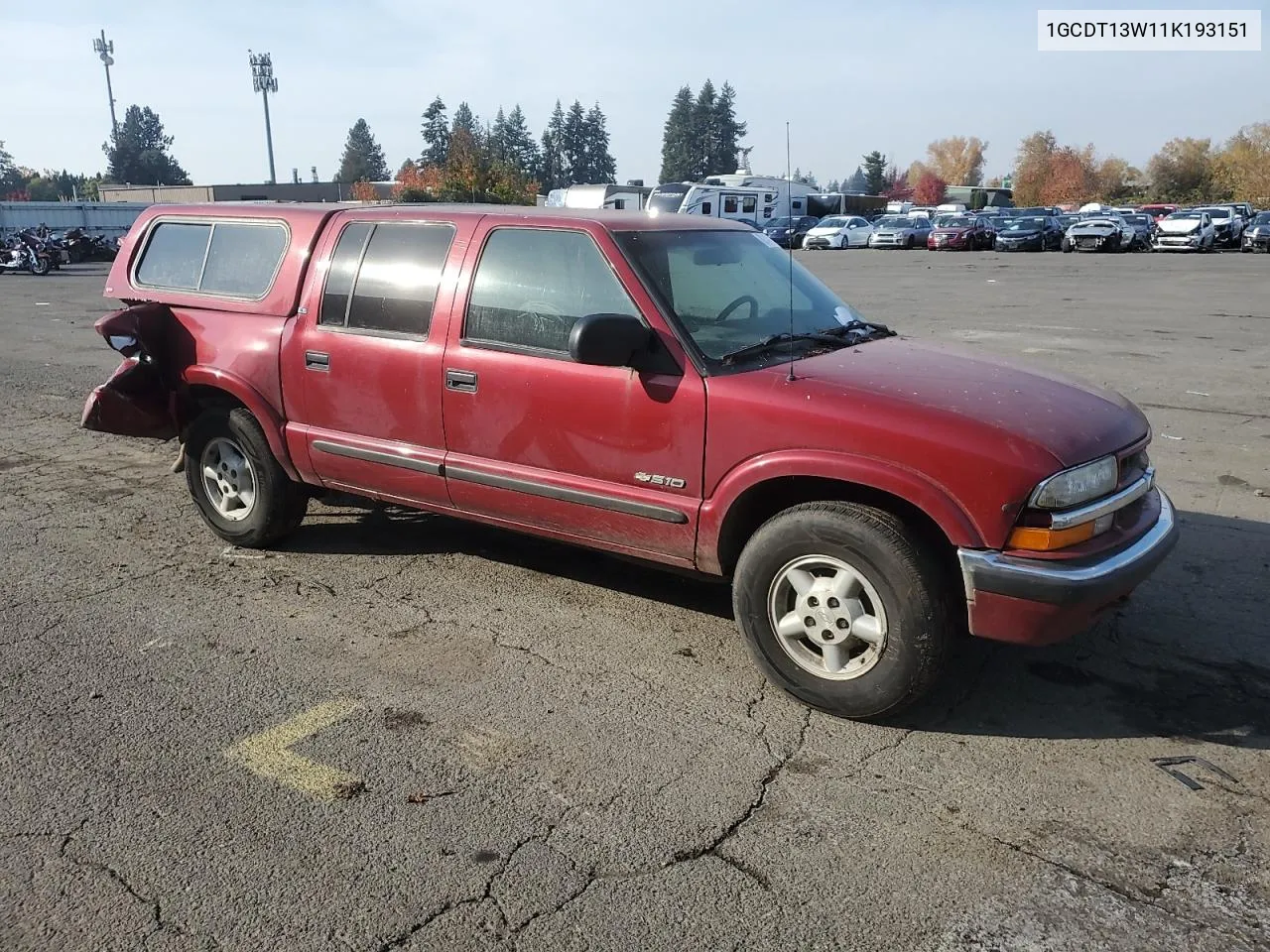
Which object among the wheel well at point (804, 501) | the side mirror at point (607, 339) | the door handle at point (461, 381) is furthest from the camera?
the door handle at point (461, 381)

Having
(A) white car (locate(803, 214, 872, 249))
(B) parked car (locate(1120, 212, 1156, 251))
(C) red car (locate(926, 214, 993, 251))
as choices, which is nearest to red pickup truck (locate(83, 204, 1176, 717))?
(C) red car (locate(926, 214, 993, 251))

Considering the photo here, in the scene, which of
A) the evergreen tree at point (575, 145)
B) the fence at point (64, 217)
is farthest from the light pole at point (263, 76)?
the evergreen tree at point (575, 145)

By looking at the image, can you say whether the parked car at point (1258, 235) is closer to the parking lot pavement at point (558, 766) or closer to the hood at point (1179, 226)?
the hood at point (1179, 226)

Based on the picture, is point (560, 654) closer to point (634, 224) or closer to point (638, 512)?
point (638, 512)

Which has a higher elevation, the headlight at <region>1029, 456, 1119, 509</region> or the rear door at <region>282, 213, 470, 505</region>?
the rear door at <region>282, 213, 470, 505</region>

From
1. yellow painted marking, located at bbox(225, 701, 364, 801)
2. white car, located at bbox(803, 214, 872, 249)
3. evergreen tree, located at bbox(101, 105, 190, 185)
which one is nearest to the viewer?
yellow painted marking, located at bbox(225, 701, 364, 801)

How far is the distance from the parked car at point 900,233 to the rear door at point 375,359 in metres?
39.8

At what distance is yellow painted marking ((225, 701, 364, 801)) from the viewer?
10.8 feet

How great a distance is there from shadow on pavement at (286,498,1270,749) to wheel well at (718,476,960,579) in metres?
0.65

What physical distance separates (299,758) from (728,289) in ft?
8.50

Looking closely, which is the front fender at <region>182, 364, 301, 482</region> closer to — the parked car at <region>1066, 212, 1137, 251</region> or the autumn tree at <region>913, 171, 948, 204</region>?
the parked car at <region>1066, 212, 1137, 251</region>

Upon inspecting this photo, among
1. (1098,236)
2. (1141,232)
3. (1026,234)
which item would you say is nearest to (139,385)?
(1098,236)

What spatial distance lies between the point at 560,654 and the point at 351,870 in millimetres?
1522

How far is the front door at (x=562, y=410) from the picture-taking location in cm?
405
